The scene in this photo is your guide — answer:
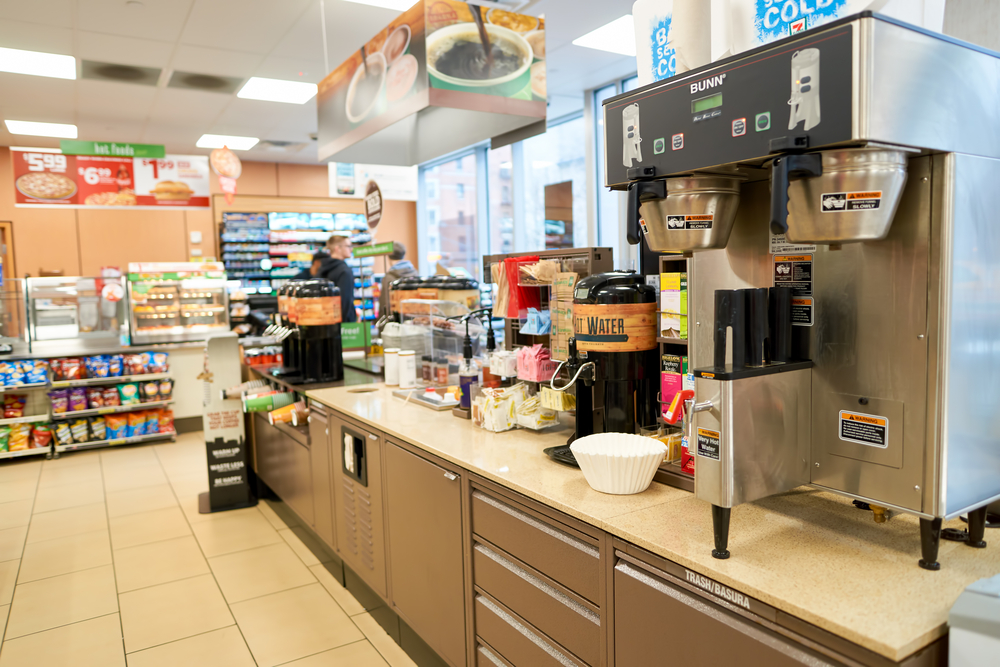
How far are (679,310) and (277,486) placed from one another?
10.7 feet

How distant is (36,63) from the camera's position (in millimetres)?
5582

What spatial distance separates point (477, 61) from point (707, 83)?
150 cm

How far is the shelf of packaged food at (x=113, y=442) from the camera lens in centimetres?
607

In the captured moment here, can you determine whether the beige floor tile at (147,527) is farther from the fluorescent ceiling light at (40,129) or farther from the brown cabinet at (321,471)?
the fluorescent ceiling light at (40,129)

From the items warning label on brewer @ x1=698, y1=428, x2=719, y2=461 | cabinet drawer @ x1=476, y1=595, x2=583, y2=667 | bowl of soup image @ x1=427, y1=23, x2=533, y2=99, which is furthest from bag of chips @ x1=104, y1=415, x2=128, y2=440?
warning label on brewer @ x1=698, y1=428, x2=719, y2=461

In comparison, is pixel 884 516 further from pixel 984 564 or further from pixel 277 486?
pixel 277 486

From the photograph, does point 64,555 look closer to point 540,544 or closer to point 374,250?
point 374,250

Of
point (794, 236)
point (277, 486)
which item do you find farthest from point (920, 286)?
point (277, 486)

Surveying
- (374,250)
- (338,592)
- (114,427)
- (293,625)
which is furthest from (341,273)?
(293,625)

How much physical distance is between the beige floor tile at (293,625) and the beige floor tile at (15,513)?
Result: 2.28 meters

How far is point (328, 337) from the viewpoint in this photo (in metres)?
3.80

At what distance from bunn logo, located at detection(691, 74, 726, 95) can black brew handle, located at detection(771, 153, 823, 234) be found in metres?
0.23

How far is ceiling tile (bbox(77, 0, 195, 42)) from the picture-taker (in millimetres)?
4531

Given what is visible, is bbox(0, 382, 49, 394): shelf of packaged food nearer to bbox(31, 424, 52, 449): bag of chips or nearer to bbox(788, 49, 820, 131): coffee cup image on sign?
bbox(31, 424, 52, 449): bag of chips
